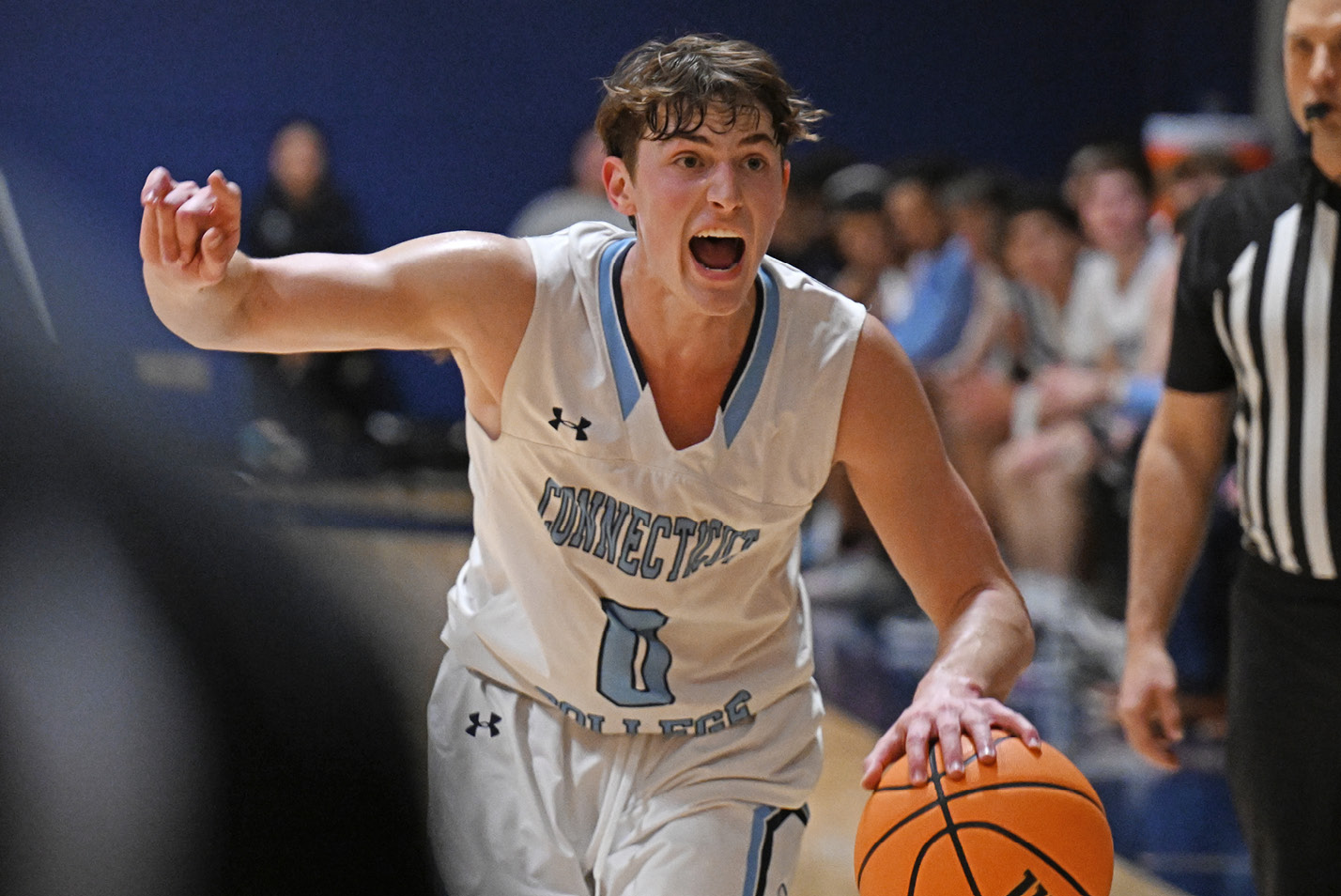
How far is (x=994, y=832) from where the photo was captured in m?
2.29

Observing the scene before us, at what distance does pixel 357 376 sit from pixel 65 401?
1050cm

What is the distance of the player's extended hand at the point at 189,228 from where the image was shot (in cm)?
221

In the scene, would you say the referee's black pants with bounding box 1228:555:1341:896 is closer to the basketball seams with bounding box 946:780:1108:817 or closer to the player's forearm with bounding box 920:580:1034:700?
the player's forearm with bounding box 920:580:1034:700

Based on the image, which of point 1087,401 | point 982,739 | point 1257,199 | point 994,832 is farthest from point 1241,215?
point 1087,401

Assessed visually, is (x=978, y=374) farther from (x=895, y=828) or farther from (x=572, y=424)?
(x=895, y=828)

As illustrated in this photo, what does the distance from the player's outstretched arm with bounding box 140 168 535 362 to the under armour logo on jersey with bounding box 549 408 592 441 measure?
0.12 metres

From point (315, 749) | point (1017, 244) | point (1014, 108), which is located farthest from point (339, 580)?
point (1014, 108)

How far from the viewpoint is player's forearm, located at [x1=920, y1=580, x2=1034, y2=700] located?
253 centimetres

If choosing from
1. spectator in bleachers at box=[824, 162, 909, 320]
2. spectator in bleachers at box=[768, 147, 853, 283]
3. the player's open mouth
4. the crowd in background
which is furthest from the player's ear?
spectator in bleachers at box=[824, 162, 909, 320]

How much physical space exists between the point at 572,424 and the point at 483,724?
0.56 m

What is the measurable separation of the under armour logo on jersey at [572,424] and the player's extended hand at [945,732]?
0.71 metres

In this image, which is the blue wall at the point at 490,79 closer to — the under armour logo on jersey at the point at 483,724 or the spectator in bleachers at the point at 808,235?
the spectator in bleachers at the point at 808,235

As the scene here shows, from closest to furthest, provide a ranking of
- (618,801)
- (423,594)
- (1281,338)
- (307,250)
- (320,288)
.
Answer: (423,594) < (320,288) < (618,801) < (1281,338) < (307,250)

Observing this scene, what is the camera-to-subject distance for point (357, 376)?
36.1 feet
